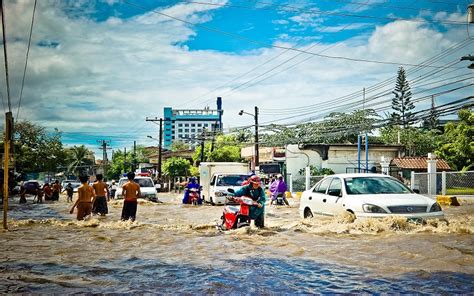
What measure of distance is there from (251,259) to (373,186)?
458 cm

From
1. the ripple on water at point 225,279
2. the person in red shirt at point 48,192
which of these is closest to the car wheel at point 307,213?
the ripple on water at point 225,279

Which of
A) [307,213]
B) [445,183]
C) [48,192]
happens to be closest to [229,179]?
[307,213]

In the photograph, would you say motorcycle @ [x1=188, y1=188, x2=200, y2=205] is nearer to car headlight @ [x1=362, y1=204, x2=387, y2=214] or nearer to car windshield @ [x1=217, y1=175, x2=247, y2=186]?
car windshield @ [x1=217, y1=175, x2=247, y2=186]

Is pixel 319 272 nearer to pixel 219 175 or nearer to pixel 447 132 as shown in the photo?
pixel 219 175

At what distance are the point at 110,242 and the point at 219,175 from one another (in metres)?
14.2

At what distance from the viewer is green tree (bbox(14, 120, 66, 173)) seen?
198 feet

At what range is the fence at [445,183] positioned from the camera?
1016 inches

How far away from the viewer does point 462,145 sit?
3659 cm

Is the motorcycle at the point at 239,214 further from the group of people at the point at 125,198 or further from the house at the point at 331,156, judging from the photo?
the house at the point at 331,156

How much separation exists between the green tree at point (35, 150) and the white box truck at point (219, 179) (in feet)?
123

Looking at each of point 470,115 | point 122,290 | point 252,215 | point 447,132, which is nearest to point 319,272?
point 122,290

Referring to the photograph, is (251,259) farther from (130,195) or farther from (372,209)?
(130,195)

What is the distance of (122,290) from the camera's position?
6.09 m

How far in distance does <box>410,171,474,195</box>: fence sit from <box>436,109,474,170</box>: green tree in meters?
9.58
